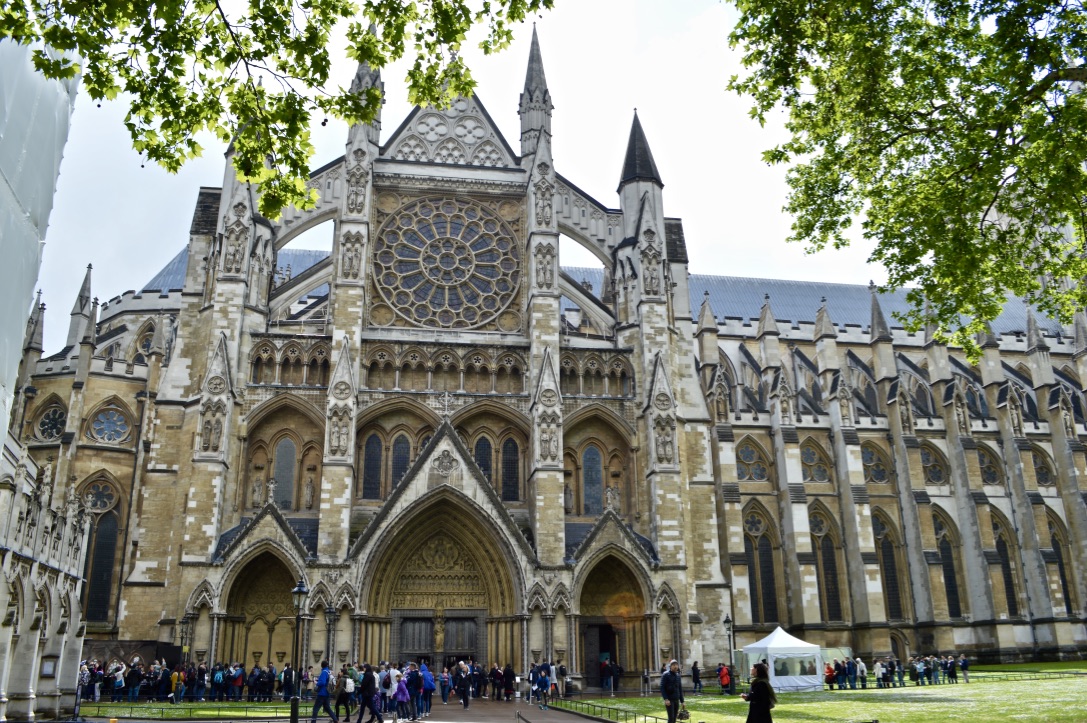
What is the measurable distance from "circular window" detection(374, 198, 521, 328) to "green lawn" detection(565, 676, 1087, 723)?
14341 mm

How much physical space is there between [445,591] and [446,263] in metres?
11.8

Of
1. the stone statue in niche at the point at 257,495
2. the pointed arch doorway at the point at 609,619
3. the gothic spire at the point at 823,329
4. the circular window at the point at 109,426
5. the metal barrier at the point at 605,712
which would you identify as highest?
the gothic spire at the point at 823,329

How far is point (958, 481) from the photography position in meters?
43.1

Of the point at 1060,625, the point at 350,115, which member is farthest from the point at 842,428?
the point at 350,115

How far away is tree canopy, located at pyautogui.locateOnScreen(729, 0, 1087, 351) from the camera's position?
13641mm

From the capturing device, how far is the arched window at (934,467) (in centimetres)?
4422

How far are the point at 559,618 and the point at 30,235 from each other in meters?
19.3

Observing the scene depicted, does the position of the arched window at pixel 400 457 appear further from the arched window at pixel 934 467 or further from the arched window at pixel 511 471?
the arched window at pixel 934 467

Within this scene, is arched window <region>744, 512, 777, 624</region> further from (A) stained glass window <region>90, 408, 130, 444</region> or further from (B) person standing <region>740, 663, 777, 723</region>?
(B) person standing <region>740, 663, 777, 723</region>

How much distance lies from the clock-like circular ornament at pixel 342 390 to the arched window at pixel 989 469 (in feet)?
110

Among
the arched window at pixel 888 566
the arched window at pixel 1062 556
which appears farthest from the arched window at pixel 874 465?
the arched window at pixel 1062 556

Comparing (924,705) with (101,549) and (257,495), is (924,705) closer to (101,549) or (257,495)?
(257,495)

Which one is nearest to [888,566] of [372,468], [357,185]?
[372,468]

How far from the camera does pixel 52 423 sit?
3534cm
